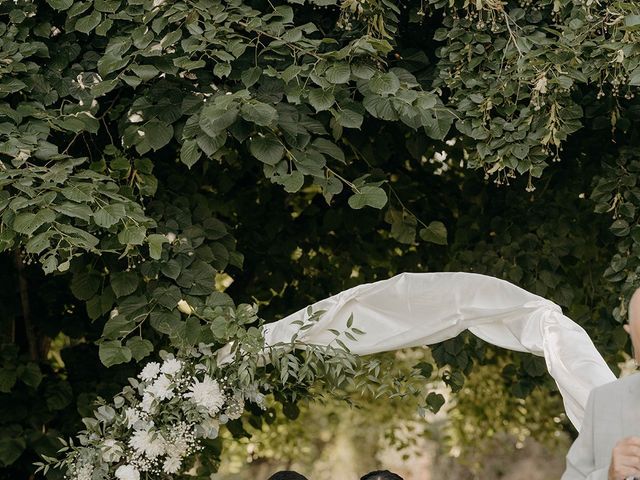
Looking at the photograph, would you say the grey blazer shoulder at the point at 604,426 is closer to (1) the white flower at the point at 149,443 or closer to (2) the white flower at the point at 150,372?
(1) the white flower at the point at 149,443

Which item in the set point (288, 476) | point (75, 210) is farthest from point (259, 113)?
point (288, 476)

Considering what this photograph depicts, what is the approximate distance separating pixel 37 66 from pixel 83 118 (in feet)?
1.04

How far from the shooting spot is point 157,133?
194 inches

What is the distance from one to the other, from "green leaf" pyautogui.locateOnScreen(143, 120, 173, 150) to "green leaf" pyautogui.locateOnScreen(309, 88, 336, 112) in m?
0.73

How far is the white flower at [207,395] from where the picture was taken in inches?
181

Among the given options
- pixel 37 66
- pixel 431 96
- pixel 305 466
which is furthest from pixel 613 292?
pixel 305 466

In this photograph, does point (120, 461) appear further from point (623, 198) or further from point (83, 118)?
point (623, 198)

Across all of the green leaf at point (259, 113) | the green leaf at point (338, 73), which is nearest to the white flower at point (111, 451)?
the green leaf at point (259, 113)

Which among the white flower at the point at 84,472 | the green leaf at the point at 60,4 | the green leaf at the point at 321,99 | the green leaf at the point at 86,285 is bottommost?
the white flower at the point at 84,472

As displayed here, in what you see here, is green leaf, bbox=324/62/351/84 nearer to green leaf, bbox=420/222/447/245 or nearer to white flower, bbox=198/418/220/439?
green leaf, bbox=420/222/447/245

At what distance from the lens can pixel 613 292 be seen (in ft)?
20.1

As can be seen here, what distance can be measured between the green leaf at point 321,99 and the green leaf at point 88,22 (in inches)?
42.0

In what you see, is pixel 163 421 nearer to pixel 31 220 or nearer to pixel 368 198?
pixel 31 220

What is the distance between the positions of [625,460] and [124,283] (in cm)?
294
